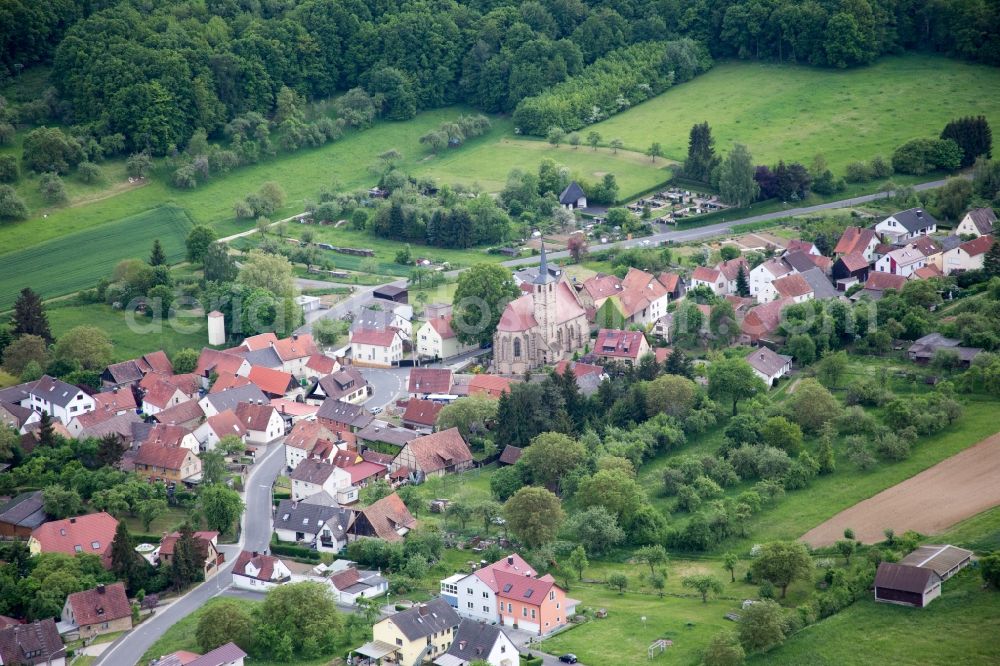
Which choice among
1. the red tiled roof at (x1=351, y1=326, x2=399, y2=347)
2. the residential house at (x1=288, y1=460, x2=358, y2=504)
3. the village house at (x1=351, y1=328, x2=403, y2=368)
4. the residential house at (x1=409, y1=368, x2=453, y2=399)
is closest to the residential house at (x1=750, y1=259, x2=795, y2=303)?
the residential house at (x1=409, y1=368, x2=453, y2=399)

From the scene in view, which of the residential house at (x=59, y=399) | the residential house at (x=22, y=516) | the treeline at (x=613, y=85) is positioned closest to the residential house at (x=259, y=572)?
the residential house at (x=22, y=516)

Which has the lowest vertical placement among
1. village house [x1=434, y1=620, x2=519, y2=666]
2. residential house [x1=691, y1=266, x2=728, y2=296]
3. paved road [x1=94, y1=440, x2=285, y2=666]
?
paved road [x1=94, y1=440, x2=285, y2=666]

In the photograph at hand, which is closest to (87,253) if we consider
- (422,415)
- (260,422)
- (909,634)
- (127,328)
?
(127,328)

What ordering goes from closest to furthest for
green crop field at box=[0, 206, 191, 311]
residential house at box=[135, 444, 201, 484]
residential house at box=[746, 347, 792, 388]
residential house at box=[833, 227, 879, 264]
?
residential house at box=[135, 444, 201, 484] → residential house at box=[746, 347, 792, 388] → residential house at box=[833, 227, 879, 264] → green crop field at box=[0, 206, 191, 311]

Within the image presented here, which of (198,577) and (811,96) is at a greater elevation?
(811,96)

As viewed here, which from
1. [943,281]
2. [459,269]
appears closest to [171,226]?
[459,269]

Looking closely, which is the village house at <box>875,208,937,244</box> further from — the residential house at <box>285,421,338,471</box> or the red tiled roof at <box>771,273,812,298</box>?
the residential house at <box>285,421,338,471</box>

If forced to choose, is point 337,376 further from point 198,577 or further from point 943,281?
point 943,281
